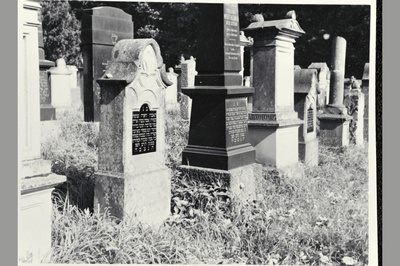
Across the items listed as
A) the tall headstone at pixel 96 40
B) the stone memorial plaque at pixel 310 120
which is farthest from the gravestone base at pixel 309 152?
the tall headstone at pixel 96 40

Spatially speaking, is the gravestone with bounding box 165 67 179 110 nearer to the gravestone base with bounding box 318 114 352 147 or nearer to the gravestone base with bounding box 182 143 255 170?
the gravestone base with bounding box 318 114 352 147

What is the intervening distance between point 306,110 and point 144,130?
406cm

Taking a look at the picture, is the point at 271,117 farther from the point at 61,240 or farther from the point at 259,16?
the point at 61,240

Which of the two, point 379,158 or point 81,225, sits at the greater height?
point 379,158

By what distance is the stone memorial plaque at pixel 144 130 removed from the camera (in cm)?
537

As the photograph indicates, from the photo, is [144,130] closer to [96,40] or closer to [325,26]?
[96,40]

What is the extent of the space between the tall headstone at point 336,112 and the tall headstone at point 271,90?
2223mm

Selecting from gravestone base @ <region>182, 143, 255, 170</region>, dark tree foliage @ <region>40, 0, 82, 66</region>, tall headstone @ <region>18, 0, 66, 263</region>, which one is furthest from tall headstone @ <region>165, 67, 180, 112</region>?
tall headstone @ <region>18, 0, 66, 263</region>

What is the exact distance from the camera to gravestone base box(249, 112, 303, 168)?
7.40m

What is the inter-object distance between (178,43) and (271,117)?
13545mm

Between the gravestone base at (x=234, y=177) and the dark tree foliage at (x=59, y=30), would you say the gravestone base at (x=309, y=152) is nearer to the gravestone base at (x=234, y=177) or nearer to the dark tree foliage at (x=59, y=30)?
the gravestone base at (x=234, y=177)

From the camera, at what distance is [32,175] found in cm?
440

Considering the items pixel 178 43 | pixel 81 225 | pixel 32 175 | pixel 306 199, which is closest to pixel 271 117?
pixel 306 199

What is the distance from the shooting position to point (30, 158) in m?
4.42
